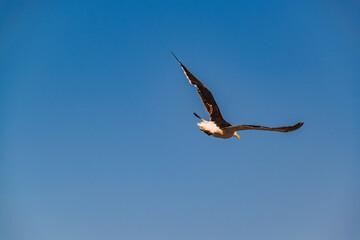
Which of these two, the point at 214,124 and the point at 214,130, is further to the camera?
the point at 214,124

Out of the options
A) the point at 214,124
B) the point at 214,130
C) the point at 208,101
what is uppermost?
the point at 208,101

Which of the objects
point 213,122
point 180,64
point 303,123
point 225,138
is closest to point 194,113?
point 213,122

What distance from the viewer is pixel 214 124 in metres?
20.0

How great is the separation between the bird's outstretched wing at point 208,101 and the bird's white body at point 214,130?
0.37m

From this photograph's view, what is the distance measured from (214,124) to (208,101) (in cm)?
255

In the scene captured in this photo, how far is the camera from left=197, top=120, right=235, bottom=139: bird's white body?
61.6 ft

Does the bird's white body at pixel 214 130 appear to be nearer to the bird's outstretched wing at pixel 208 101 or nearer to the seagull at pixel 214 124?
the seagull at pixel 214 124

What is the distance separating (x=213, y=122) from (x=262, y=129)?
497cm

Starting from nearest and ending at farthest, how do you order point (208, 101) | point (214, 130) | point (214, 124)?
point (214, 130)
point (214, 124)
point (208, 101)

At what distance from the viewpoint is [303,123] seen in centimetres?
1555

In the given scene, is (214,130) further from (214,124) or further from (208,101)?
(208,101)

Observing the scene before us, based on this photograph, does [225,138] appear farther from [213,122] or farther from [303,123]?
[303,123]

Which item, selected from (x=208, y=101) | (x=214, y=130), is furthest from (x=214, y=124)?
(x=208, y=101)

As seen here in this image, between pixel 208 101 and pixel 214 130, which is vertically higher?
pixel 208 101
